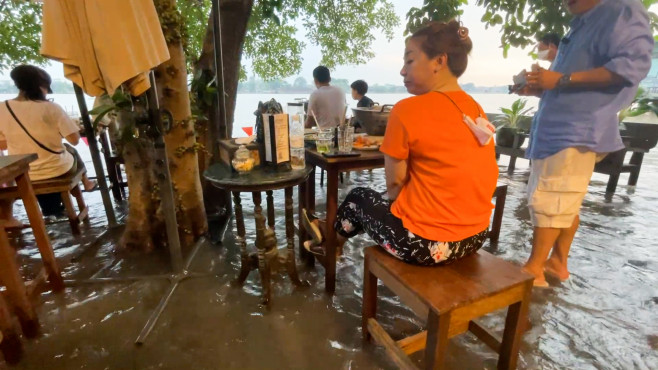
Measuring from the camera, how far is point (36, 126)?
2619 millimetres

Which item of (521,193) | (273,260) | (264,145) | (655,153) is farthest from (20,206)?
(655,153)

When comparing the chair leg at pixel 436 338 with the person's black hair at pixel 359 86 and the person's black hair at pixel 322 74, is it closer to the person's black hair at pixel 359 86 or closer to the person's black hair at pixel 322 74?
the person's black hair at pixel 322 74

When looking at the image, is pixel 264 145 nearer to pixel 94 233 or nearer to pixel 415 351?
pixel 415 351

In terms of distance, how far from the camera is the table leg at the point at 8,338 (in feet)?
4.89

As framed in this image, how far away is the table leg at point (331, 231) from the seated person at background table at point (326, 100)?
2389 mm

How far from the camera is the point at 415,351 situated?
4.86ft

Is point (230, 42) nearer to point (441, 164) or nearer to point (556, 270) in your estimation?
point (441, 164)

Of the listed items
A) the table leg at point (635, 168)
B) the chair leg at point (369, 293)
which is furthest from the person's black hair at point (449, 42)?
the table leg at point (635, 168)

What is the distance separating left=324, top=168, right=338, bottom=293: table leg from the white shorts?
126 cm

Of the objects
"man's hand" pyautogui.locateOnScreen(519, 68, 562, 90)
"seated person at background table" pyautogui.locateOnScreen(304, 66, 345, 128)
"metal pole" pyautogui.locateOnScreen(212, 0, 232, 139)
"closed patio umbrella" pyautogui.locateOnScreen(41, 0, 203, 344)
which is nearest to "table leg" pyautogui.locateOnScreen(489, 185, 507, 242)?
"man's hand" pyautogui.locateOnScreen(519, 68, 562, 90)

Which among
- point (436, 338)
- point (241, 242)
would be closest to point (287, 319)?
point (241, 242)

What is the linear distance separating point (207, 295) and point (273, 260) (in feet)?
1.50

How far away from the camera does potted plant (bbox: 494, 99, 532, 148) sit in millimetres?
5078

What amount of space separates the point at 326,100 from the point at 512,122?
336cm
